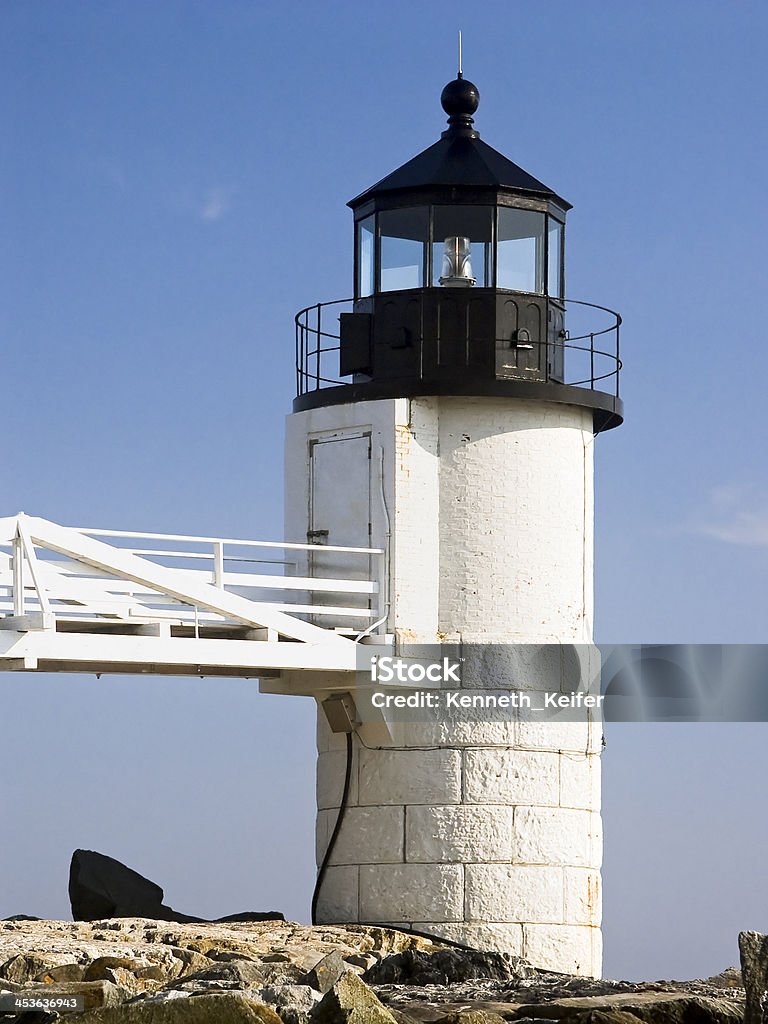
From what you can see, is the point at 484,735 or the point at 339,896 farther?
the point at 339,896

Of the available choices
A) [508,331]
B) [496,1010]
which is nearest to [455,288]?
[508,331]

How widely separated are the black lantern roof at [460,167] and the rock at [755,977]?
1109cm

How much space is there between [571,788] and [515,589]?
2.30 meters

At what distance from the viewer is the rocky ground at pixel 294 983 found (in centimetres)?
1265

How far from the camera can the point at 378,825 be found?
21375 millimetres

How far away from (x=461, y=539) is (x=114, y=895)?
5.92 m

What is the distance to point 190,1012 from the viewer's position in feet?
39.9

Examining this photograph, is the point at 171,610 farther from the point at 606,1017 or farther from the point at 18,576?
the point at 606,1017

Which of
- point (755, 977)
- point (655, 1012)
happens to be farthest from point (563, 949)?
point (755, 977)

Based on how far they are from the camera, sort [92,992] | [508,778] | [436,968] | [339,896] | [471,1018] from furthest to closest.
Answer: [339,896], [508,778], [436,968], [92,992], [471,1018]

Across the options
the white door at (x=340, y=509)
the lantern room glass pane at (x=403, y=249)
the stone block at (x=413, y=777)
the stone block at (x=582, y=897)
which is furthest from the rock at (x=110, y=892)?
the lantern room glass pane at (x=403, y=249)

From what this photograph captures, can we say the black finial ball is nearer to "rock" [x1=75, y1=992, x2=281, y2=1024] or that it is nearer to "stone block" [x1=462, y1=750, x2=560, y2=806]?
"stone block" [x1=462, y1=750, x2=560, y2=806]

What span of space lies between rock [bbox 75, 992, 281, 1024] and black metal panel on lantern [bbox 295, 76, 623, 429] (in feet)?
34.1

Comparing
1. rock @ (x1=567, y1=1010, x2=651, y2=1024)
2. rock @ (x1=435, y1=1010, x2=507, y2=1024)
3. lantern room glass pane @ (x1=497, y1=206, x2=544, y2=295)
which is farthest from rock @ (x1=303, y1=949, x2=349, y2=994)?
lantern room glass pane @ (x1=497, y1=206, x2=544, y2=295)
